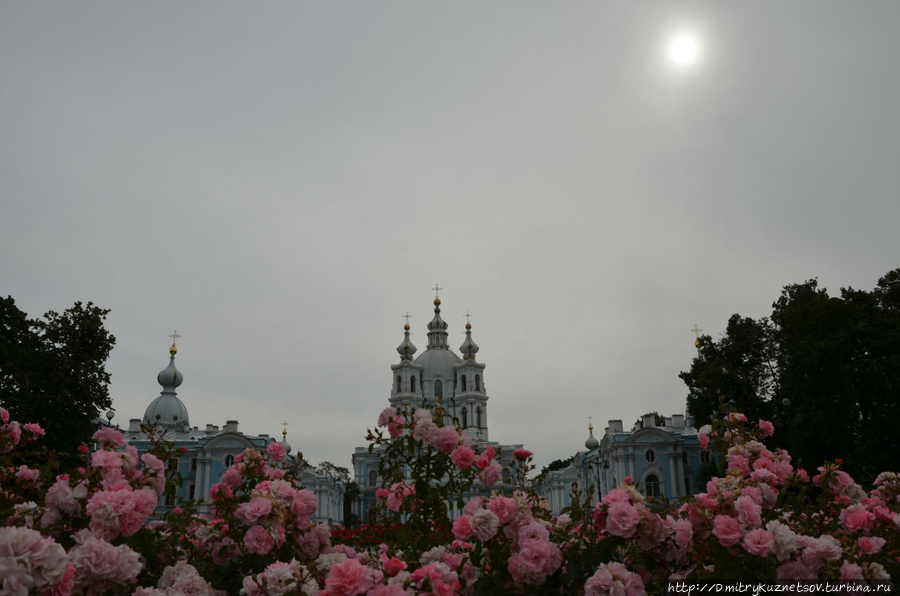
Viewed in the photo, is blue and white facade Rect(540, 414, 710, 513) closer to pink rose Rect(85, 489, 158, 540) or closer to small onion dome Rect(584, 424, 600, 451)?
small onion dome Rect(584, 424, 600, 451)

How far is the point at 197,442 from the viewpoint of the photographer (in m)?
49.3

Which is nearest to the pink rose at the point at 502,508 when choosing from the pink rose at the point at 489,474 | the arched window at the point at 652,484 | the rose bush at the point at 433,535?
the rose bush at the point at 433,535

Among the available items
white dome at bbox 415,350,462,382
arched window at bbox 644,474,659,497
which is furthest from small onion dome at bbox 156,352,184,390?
arched window at bbox 644,474,659,497

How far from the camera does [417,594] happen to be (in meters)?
4.11

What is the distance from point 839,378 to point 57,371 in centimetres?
3077

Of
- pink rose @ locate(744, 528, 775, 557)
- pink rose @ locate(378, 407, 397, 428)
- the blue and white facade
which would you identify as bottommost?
pink rose @ locate(744, 528, 775, 557)

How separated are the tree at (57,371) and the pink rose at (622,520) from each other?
25649 millimetres

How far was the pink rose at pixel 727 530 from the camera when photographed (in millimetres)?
4457

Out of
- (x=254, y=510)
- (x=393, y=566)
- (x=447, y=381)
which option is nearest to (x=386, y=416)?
(x=254, y=510)

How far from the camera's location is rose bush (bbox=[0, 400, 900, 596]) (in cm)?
405

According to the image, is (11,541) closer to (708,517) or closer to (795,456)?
(708,517)

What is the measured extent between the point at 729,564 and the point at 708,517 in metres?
Answer: 0.36

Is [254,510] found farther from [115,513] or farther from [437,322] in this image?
[437,322]

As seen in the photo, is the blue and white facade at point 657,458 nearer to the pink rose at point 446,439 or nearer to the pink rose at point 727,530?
the pink rose at point 446,439
